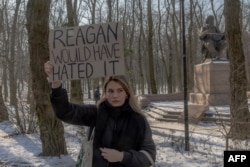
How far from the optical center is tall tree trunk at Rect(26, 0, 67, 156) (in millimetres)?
7246

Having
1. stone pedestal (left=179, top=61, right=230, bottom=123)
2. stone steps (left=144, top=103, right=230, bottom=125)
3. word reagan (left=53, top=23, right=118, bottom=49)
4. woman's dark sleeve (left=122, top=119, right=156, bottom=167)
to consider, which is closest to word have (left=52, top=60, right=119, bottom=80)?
word reagan (left=53, top=23, right=118, bottom=49)

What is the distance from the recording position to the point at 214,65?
15.9 meters

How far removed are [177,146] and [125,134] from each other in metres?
5.82

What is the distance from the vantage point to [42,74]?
738cm

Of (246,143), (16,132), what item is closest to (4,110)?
(16,132)

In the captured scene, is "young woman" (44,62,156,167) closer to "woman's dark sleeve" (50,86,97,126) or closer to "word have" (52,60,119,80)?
"woman's dark sleeve" (50,86,97,126)

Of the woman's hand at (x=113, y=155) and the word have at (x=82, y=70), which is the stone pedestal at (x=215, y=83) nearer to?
the word have at (x=82, y=70)

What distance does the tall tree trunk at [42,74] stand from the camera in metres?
7.25

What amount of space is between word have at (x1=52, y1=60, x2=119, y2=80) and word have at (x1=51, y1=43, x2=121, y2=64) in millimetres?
40

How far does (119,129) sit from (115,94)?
239mm

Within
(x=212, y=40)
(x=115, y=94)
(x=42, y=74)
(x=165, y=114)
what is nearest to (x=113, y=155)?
(x=115, y=94)

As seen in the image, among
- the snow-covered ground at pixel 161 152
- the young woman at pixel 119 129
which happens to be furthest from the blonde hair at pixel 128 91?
the snow-covered ground at pixel 161 152

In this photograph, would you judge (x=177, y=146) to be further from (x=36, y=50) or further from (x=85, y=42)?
(x=85, y=42)

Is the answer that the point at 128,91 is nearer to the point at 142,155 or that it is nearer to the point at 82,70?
the point at 142,155
